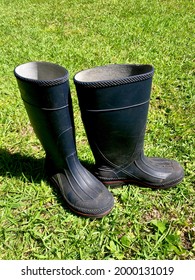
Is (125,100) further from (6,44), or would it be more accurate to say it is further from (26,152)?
(6,44)

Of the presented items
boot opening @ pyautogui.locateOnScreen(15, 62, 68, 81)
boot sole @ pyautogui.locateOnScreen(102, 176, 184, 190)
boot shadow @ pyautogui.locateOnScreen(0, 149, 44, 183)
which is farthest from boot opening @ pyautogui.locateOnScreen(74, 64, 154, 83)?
boot shadow @ pyautogui.locateOnScreen(0, 149, 44, 183)

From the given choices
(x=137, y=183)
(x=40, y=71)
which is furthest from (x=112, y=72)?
(x=137, y=183)

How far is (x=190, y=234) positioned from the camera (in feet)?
4.63

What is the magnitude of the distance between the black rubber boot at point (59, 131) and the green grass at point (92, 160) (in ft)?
0.29

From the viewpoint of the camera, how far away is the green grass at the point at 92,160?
1.39 m

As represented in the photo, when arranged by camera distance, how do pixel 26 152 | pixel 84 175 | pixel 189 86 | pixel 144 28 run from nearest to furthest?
pixel 84 175, pixel 26 152, pixel 189 86, pixel 144 28

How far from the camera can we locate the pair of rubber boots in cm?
128

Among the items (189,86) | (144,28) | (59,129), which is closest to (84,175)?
(59,129)

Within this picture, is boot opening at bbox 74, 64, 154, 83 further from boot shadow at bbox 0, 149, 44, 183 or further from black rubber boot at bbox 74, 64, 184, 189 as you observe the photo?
boot shadow at bbox 0, 149, 44, 183

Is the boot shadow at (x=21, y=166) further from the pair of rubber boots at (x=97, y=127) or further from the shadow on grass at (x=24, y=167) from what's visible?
the pair of rubber boots at (x=97, y=127)

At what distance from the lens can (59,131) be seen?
139 centimetres

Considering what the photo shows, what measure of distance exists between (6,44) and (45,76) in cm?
273

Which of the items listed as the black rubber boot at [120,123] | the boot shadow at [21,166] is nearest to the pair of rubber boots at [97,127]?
the black rubber boot at [120,123]
